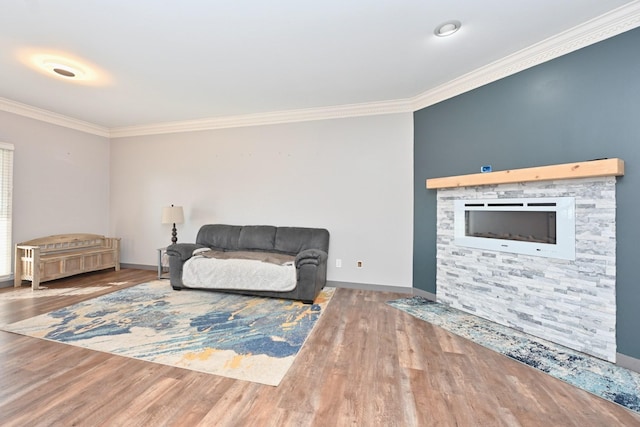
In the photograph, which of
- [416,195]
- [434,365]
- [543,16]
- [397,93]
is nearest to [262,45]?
[397,93]

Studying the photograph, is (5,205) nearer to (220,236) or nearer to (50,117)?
(50,117)

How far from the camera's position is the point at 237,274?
362 centimetres

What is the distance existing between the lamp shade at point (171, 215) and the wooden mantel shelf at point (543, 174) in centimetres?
400

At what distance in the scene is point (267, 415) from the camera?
5.14 feet

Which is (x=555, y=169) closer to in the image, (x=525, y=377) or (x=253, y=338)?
(x=525, y=377)

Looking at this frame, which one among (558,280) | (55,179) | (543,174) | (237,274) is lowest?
(237,274)

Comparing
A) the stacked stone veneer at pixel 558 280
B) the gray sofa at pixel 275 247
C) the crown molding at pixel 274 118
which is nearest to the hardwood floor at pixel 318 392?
the stacked stone veneer at pixel 558 280

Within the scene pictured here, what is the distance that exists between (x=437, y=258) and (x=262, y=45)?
3.10 m

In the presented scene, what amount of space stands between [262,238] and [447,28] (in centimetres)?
343

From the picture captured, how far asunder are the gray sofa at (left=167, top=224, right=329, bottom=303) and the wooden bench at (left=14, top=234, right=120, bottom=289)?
5.86 feet

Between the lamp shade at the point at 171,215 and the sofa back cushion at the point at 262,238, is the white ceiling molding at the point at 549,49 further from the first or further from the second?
the lamp shade at the point at 171,215

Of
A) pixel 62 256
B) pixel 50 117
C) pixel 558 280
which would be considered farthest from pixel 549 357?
pixel 50 117

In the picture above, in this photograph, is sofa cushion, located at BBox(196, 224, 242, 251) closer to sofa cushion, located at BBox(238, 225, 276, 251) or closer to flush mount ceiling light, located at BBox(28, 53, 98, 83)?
sofa cushion, located at BBox(238, 225, 276, 251)

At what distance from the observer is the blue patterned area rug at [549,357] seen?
1838 millimetres
